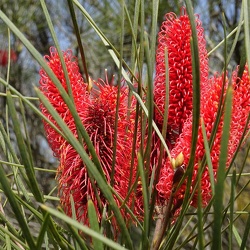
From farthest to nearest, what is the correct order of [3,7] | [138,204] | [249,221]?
[3,7], [138,204], [249,221]

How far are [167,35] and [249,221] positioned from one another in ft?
0.62

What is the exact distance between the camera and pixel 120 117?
16.6 inches

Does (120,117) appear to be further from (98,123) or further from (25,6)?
(25,6)

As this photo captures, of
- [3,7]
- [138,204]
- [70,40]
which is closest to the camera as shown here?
[138,204]

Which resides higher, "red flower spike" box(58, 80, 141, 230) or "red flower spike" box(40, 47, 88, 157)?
"red flower spike" box(40, 47, 88, 157)

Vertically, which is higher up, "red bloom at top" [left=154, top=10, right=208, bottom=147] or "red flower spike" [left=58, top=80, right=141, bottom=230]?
"red bloom at top" [left=154, top=10, right=208, bottom=147]

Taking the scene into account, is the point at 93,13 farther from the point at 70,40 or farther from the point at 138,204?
the point at 138,204

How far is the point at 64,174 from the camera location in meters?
0.41

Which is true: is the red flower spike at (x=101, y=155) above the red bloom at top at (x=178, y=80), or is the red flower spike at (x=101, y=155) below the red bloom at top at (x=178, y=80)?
below

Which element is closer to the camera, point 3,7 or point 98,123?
point 98,123

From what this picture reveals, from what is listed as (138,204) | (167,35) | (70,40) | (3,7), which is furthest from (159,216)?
(70,40)

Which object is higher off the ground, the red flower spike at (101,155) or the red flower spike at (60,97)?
the red flower spike at (60,97)

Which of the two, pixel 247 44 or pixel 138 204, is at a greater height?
pixel 247 44

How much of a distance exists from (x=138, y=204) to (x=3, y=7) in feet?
4.22
